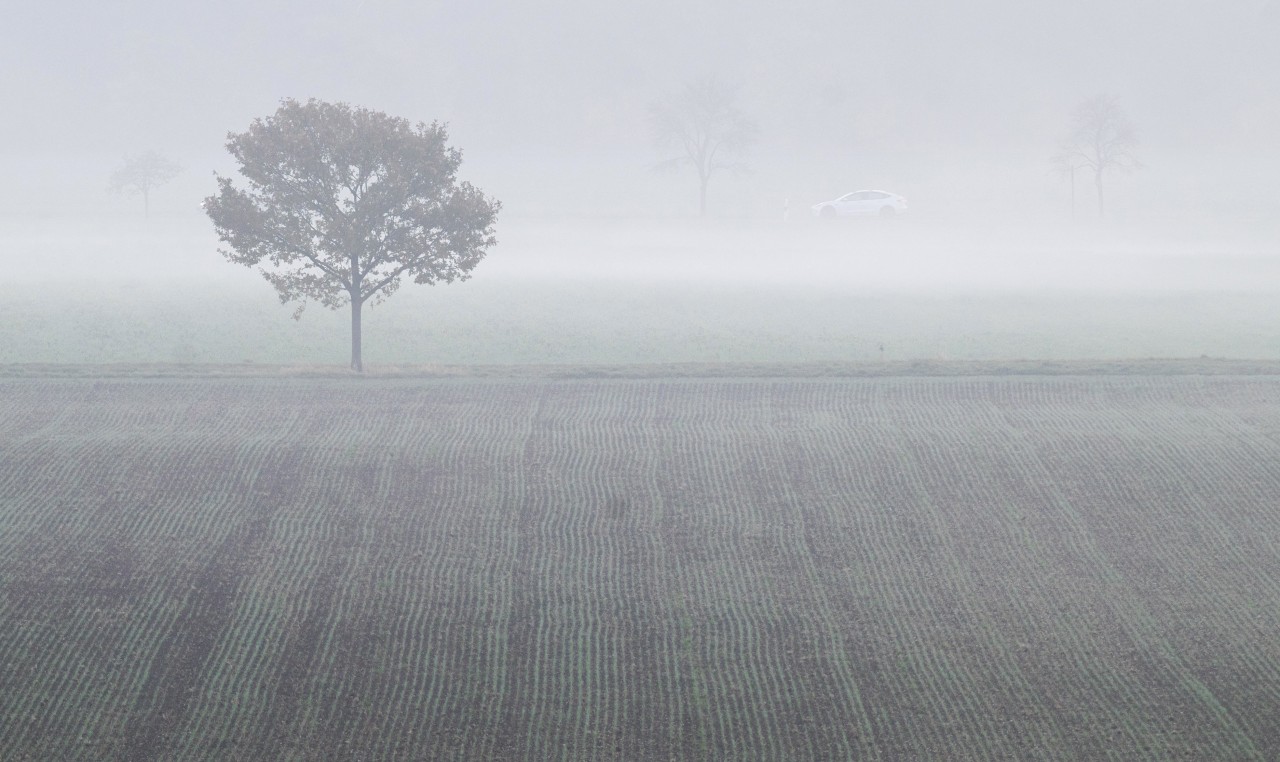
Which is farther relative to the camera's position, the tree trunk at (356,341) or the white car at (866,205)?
the white car at (866,205)

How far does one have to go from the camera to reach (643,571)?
1884 centimetres

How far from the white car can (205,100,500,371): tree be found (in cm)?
5307

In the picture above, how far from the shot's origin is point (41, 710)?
14984mm

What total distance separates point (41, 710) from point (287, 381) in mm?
13041

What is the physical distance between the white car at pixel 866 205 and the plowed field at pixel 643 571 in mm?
53577

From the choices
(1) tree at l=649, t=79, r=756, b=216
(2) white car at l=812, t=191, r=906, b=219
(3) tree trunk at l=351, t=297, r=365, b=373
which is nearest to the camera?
(3) tree trunk at l=351, t=297, r=365, b=373

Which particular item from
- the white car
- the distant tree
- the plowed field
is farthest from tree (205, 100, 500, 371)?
the distant tree

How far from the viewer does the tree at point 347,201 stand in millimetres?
28797

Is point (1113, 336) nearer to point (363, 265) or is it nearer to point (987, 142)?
point (363, 265)

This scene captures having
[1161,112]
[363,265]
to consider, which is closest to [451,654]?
[363,265]

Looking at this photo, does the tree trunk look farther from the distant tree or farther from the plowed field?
the distant tree

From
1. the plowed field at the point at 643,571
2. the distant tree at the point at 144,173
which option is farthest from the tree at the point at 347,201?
the distant tree at the point at 144,173

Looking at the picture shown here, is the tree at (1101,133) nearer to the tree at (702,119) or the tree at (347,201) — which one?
the tree at (702,119)

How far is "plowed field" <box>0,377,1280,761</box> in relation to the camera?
15.1m
